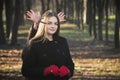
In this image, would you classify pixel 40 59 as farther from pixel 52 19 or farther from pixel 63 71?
pixel 52 19

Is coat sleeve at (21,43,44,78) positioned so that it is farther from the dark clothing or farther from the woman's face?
the woman's face

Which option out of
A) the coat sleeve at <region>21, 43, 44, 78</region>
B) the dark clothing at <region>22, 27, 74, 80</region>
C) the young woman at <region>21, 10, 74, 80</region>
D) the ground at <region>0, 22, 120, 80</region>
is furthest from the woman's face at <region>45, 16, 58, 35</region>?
the ground at <region>0, 22, 120, 80</region>

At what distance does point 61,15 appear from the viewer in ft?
17.4

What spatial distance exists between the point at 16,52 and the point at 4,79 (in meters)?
8.98

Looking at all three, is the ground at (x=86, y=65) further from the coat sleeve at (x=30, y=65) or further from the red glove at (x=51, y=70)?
the red glove at (x=51, y=70)

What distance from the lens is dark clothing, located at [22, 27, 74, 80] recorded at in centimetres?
491

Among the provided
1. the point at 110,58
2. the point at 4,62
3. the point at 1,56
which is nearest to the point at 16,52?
the point at 1,56

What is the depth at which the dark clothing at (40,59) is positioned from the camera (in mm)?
4906

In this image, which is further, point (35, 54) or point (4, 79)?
point (4, 79)

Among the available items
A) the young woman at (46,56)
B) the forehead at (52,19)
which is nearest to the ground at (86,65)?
the young woman at (46,56)

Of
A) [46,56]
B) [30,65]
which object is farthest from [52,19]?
[30,65]

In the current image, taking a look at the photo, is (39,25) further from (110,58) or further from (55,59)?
(110,58)

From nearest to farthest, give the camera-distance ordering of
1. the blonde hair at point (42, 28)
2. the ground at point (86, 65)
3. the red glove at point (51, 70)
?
the red glove at point (51, 70) < the blonde hair at point (42, 28) < the ground at point (86, 65)

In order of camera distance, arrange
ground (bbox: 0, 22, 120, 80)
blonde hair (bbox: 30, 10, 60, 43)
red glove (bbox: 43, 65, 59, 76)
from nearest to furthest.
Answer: red glove (bbox: 43, 65, 59, 76) → blonde hair (bbox: 30, 10, 60, 43) → ground (bbox: 0, 22, 120, 80)
